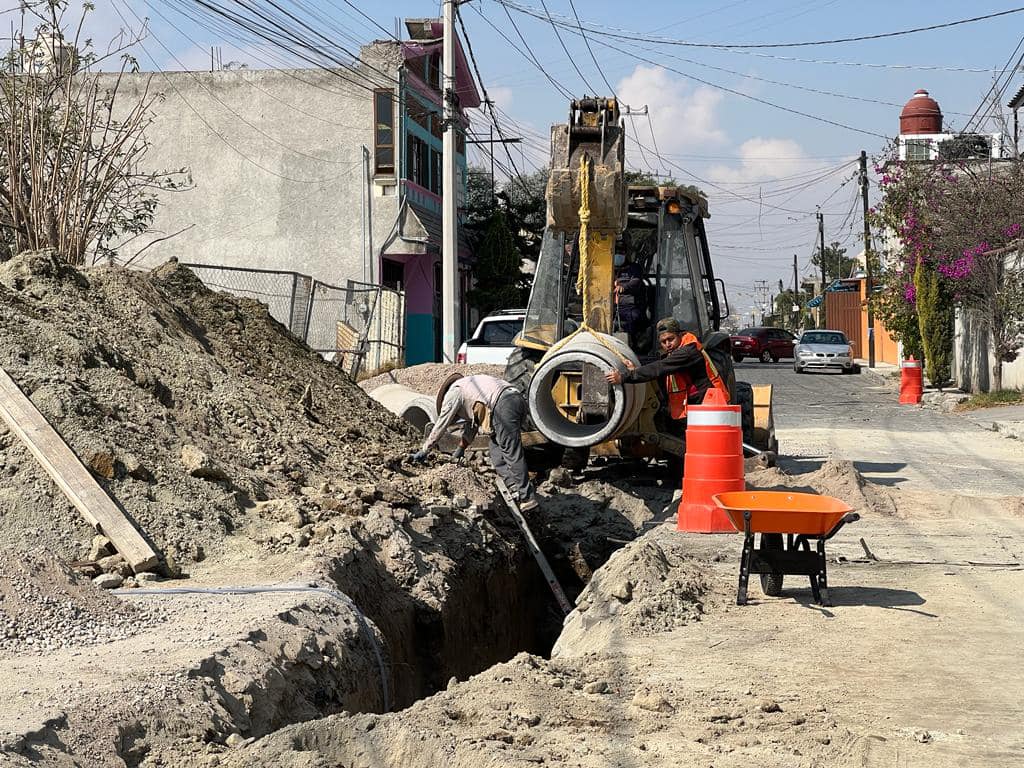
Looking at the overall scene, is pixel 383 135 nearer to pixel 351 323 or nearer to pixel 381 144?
pixel 381 144

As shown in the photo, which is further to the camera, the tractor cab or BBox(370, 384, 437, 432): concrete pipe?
BBox(370, 384, 437, 432): concrete pipe

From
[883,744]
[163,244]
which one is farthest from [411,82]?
[883,744]

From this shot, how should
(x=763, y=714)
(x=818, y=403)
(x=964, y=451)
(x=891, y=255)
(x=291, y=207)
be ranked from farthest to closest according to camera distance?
(x=891, y=255) < (x=291, y=207) < (x=818, y=403) < (x=964, y=451) < (x=763, y=714)

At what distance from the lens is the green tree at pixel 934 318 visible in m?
30.8

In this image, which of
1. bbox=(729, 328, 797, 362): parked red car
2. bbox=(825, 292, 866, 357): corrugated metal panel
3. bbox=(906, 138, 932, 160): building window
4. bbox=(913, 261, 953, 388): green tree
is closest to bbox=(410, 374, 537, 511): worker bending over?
bbox=(913, 261, 953, 388): green tree

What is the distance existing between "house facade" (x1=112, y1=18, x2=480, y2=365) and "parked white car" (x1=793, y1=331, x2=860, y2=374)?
15692 millimetres

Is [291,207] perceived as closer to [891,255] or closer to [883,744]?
[891,255]

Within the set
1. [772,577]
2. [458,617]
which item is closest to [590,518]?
[458,617]

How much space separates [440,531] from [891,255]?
29295 mm

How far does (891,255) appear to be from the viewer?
117 feet

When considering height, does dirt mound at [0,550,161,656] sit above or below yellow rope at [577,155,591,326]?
below

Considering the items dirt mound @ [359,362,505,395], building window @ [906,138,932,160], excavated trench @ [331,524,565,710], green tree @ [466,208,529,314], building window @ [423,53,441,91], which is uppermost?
building window @ [423,53,441,91]

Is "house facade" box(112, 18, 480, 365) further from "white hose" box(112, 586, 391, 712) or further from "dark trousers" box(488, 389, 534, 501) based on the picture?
"white hose" box(112, 586, 391, 712)

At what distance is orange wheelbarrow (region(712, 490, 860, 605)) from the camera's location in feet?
22.9
